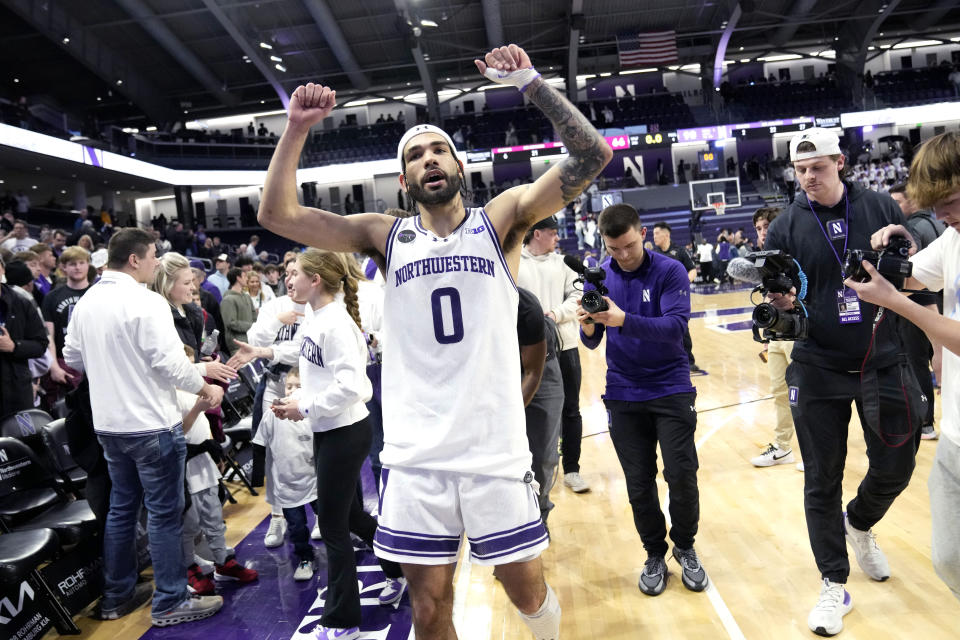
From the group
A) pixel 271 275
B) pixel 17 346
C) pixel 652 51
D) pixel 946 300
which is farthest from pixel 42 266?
pixel 652 51

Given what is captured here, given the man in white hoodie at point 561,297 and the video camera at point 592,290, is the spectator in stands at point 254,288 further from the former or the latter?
the video camera at point 592,290

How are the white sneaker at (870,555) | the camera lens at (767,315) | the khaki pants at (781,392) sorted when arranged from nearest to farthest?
the camera lens at (767,315)
the white sneaker at (870,555)
the khaki pants at (781,392)

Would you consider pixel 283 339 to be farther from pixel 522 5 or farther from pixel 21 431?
pixel 522 5

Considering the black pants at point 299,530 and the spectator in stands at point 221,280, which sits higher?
the spectator in stands at point 221,280

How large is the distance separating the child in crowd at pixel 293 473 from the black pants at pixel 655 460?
1.79 m

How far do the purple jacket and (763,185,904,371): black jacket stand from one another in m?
0.57

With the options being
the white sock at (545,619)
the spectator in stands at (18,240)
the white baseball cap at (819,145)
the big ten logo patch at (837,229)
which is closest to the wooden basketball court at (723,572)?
the white sock at (545,619)

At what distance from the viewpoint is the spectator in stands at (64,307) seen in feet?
20.4

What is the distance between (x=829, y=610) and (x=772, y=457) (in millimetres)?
2494

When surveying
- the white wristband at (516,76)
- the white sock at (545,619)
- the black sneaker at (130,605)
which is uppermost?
the white wristband at (516,76)

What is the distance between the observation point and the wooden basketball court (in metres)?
3.22

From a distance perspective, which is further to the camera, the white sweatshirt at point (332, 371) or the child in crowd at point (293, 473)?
the child in crowd at point (293, 473)

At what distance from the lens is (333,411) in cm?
321

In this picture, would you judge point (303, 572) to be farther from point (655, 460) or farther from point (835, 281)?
point (835, 281)
